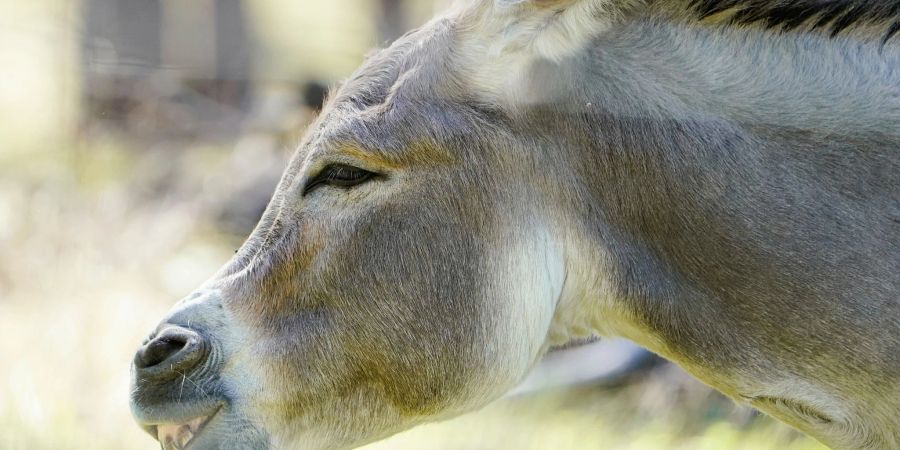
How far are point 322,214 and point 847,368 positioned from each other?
3.46 feet

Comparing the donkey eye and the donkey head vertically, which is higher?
the donkey eye

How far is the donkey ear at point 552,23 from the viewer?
1.98 metres

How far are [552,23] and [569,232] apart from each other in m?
0.42

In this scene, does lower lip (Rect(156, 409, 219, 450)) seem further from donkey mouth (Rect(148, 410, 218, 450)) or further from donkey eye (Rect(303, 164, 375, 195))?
donkey eye (Rect(303, 164, 375, 195))

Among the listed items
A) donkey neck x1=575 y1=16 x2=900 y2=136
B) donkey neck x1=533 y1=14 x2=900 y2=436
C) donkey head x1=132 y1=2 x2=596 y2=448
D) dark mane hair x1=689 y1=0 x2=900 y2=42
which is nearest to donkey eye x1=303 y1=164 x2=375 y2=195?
donkey head x1=132 y1=2 x2=596 y2=448

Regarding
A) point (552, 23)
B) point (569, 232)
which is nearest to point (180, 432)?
point (569, 232)

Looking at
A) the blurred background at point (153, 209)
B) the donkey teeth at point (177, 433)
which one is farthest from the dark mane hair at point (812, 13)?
the blurred background at point (153, 209)

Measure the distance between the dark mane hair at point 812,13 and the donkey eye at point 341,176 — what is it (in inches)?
30.1

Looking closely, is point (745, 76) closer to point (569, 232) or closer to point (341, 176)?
point (569, 232)

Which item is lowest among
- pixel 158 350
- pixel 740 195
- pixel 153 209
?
pixel 153 209

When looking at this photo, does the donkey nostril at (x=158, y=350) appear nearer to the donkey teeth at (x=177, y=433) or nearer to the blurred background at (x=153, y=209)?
the donkey teeth at (x=177, y=433)

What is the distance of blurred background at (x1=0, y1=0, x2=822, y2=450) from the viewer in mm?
4449

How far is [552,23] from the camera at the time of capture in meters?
2.00

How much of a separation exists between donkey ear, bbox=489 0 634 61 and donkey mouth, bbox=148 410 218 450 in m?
0.98
